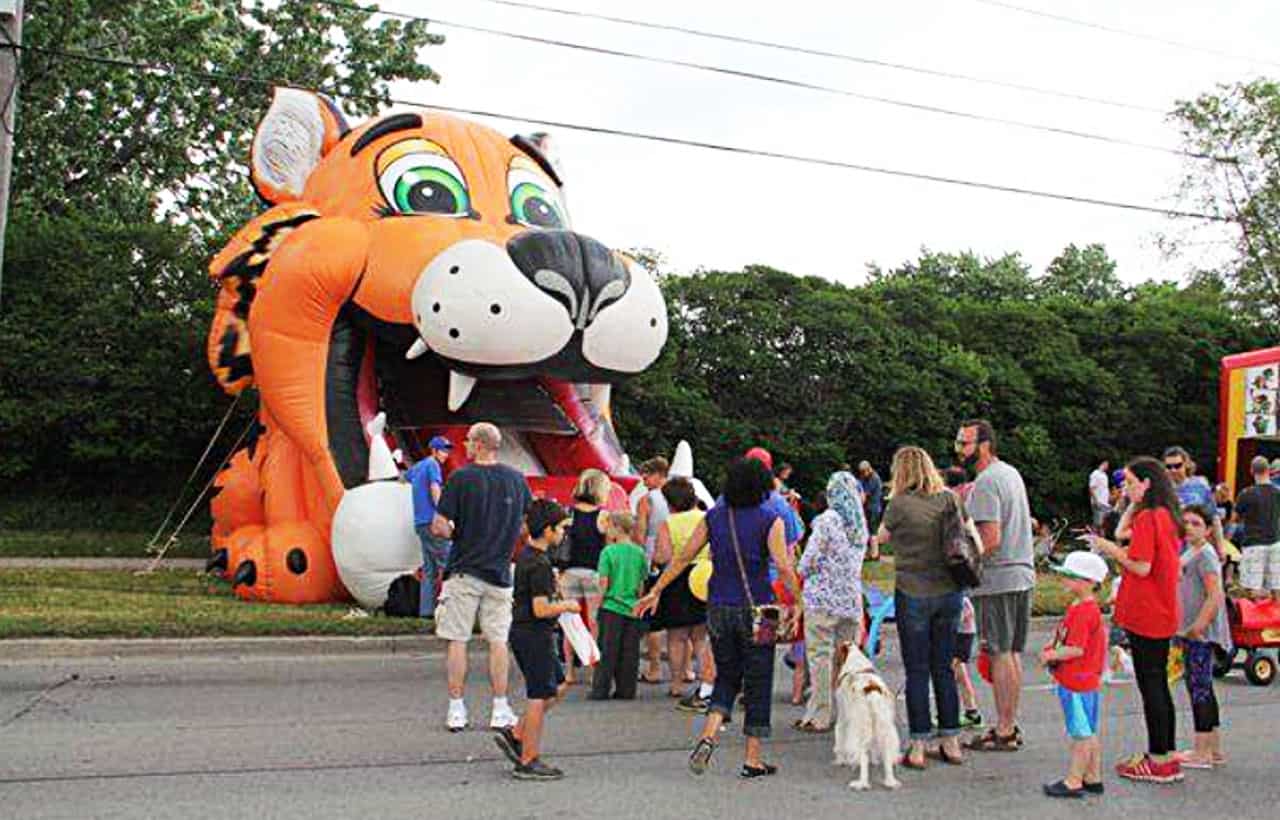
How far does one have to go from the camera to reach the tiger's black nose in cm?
1129

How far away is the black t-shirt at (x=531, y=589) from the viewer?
6492mm

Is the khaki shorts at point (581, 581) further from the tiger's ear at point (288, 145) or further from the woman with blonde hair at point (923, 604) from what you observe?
the tiger's ear at point (288, 145)

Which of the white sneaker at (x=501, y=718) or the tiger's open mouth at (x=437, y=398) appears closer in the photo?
the white sneaker at (x=501, y=718)

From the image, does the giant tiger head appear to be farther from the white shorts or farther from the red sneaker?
the red sneaker

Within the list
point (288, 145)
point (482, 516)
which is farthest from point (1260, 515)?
point (288, 145)

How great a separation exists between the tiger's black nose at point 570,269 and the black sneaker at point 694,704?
3.91 metres

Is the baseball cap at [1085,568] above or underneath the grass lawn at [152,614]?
above

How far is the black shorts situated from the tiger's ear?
8016 mm

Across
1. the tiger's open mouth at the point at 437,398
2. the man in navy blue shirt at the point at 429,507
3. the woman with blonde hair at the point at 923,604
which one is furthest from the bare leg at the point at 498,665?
the tiger's open mouth at the point at 437,398

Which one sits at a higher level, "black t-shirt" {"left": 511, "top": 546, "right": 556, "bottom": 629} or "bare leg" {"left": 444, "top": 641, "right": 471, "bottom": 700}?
"black t-shirt" {"left": 511, "top": 546, "right": 556, "bottom": 629}

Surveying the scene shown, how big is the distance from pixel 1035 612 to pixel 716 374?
320 inches

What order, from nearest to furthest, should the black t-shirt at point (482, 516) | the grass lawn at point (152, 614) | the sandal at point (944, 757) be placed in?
the sandal at point (944, 757)
the black t-shirt at point (482, 516)
the grass lawn at point (152, 614)

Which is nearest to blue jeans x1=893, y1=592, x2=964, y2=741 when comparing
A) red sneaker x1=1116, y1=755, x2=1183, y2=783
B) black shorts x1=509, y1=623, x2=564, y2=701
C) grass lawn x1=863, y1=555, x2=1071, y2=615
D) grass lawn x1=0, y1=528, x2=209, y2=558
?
red sneaker x1=1116, y1=755, x2=1183, y2=783

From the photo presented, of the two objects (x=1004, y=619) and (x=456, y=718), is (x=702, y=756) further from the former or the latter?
(x=1004, y=619)
